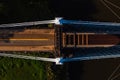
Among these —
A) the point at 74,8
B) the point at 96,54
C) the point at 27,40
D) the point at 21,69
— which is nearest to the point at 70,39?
the point at 96,54

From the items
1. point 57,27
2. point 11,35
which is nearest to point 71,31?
point 57,27

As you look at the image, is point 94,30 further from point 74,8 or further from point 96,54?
point 74,8

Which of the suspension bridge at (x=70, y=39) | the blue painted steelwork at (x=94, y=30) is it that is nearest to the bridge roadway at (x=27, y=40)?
the suspension bridge at (x=70, y=39)

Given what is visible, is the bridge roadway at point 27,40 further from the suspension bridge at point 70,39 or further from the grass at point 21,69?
the grass at point 21,69

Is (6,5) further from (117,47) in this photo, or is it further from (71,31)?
(117,47)

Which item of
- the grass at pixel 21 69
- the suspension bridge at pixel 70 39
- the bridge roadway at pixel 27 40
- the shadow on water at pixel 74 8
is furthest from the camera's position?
the shadow on water at pixel 74 8
